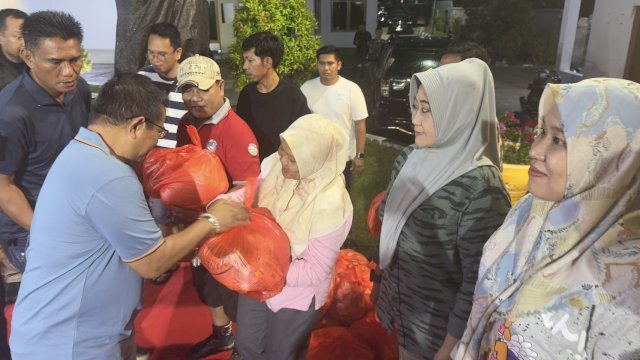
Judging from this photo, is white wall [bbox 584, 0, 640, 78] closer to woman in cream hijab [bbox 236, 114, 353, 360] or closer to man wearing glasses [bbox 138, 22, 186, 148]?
man wearing glasses [bbox 138, 22, 186, 148]

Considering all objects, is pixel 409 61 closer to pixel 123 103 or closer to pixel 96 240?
pixel 123 103

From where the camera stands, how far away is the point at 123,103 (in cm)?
A: 163

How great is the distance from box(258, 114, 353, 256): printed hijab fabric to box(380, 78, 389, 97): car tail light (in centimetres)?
558

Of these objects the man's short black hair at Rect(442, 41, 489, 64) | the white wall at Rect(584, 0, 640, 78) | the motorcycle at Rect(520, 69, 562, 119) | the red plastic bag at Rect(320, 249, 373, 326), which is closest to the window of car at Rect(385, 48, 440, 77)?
the motorcycle at Rect(520, 69, 562, 119)

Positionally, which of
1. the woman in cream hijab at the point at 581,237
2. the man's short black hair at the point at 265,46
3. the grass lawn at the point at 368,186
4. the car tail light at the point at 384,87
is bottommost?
the grass lawn at the point at 368,186

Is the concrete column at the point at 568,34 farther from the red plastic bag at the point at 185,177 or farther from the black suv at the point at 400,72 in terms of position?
the red plastic bag at the point at 185,177

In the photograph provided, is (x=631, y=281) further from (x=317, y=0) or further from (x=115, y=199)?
(x=317, y=0)

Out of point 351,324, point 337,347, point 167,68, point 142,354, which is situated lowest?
point 142,354

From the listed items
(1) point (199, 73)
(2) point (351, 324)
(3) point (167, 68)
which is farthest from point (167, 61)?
(2) point (351, 324)

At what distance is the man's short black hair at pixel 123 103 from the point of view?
1.63 m

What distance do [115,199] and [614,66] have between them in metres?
9.74

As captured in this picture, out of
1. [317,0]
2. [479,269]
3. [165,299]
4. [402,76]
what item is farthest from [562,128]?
[317,0]

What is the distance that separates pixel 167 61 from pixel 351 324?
2.38m

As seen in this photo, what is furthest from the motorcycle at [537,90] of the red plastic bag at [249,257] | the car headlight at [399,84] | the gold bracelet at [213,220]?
the gold bracelet at [213,220]
